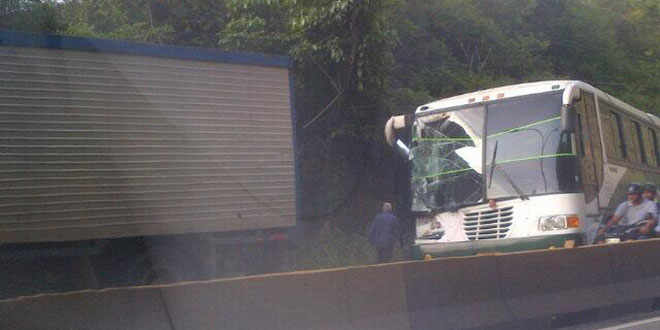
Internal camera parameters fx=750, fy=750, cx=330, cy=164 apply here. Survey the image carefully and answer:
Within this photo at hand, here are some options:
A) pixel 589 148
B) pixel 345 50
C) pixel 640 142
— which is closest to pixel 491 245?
pixel 589 148

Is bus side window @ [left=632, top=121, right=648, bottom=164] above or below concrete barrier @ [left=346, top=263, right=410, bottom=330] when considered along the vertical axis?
above

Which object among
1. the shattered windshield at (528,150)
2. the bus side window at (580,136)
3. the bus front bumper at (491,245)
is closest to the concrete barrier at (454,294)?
the bus front bumper at (491,245)

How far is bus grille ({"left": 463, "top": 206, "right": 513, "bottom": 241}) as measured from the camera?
11492 mm

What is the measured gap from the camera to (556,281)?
28.9 feet

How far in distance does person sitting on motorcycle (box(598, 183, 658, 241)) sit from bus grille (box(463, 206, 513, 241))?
6.61 feet

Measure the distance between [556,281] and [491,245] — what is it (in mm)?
2667

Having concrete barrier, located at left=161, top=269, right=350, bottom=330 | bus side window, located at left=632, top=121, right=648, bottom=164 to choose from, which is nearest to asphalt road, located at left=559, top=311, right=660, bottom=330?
concrete barrier, located at left=161, top=269, right=350, bottom=330

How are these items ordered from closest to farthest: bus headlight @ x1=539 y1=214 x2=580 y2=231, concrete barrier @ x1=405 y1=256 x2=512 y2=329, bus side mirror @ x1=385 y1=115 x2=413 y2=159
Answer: concrete barrier @ x1=405 y1=256 x2=512 y2=329 → bus headlight @ x1=539 y1=214 x2=580 y2=231 → bus side mirror @ x1=385 y1=115 x2=413 y2=159

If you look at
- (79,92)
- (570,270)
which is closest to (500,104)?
(570,270)

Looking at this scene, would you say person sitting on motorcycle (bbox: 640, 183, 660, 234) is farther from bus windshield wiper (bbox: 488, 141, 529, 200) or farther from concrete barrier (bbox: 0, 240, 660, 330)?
bus windshield wiper (bbox: 488, 141, 529, 200)

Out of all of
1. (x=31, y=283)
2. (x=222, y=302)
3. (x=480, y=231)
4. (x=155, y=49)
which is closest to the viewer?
(x=222, y=302)

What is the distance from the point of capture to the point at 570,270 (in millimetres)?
9016

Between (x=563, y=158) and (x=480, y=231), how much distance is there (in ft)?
5.55

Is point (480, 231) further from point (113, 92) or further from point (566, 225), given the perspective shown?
point (113, 92)
